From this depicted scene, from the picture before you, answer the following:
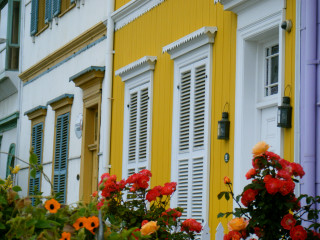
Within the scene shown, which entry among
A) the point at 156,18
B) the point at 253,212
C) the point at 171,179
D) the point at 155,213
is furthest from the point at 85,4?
the point at 253,212

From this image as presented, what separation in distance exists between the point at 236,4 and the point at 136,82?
3.62 m

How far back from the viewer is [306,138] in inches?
310

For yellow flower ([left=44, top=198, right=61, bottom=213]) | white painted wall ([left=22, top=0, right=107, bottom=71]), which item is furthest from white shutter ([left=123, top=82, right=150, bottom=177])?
yellow flower ([left=44, top=198, right=61, bottom=213])

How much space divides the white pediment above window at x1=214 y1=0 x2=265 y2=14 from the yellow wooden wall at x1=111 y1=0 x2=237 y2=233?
0.17 metres

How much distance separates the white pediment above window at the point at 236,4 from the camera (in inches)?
365

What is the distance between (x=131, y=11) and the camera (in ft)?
43.5

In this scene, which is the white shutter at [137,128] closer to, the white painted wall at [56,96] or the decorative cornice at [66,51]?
the white painted wall at [56,96]

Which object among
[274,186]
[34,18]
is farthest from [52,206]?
[34,18]

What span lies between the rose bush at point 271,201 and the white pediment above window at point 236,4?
291cm

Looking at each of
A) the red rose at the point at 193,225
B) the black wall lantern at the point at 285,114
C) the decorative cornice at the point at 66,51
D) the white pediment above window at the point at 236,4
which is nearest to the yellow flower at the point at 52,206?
the red rose at the point at 193,225

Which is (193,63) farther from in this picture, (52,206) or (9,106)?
(9,106)

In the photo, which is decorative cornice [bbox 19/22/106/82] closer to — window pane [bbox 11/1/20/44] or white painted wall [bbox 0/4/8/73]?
white painted wall [bbox 0/4/8/73]

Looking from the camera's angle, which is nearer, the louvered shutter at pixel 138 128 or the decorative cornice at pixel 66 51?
the louvered shutter at pixel 138 128

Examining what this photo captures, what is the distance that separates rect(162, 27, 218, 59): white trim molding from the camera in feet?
33.5
